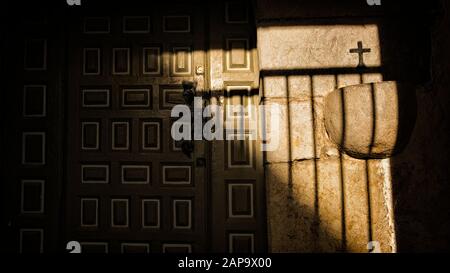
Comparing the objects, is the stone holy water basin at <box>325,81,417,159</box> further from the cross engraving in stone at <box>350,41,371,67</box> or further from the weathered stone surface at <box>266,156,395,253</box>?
the cross engraving in stone at <box>350,41,371,67</box>

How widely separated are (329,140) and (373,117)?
1.21ft

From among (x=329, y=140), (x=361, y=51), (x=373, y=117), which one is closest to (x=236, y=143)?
(x=329, y=140)

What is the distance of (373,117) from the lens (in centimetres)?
190

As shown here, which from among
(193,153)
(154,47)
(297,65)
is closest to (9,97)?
(154,47)

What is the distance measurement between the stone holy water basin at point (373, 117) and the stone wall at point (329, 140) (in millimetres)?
96

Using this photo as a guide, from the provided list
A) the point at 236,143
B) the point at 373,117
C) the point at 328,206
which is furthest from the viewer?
the point at 236,143

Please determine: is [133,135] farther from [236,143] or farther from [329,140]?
[329,140]

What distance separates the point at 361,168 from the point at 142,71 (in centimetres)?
227

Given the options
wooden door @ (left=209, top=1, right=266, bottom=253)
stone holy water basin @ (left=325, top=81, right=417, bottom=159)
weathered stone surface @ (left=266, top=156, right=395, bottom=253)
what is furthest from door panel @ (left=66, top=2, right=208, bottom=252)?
stone holy water basin @ (left=325, top=81, right=417, bottom=159)

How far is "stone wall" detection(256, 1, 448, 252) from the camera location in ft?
6.73

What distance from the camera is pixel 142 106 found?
2.69 meters

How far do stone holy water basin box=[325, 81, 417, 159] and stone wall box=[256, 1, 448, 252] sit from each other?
3.8 inches
